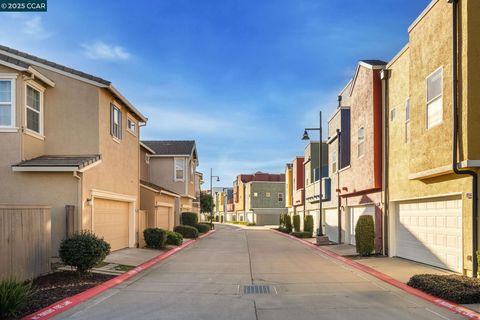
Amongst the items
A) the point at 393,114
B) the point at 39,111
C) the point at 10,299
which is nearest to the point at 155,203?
the point at 39,111

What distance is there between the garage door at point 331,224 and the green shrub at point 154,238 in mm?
11879

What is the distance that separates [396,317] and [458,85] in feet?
21.3

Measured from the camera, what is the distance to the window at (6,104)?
49.9 feet

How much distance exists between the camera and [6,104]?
50.0ft

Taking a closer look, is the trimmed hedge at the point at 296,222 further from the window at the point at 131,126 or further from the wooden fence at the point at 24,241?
the wooden fence at the point at 24,241

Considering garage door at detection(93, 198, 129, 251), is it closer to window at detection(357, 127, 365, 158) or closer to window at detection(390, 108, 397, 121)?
window at detection(357, 127, 365, 158)

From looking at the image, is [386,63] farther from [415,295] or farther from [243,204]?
[243,204]

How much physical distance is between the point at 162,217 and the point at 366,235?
15440mm

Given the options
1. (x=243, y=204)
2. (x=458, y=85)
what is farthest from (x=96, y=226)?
(x=243, y=204)

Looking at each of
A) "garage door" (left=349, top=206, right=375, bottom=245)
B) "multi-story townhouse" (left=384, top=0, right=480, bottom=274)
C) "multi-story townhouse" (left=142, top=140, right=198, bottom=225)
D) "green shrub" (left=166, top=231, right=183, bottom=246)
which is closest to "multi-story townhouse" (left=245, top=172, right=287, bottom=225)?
"multi-story townhouse" (left=142, top=140, right=198, bottom=225)

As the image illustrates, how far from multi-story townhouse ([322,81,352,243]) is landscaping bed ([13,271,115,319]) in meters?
16.4

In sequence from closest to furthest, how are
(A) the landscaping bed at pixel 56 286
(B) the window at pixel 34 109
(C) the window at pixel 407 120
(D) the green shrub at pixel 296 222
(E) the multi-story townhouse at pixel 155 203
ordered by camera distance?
(A) the landscaping bed at pixel 56 286 → (B) the window at pixel 34 109 → (C) the window at pixel 407 120 → (E) the multi-story townhouse at pixel 155 203 → (D) the green shrub at pixel 296 222

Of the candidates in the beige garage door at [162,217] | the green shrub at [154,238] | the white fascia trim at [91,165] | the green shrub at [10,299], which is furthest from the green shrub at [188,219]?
the green shrub at [10,299]

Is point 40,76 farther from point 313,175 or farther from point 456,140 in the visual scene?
point 313,175
